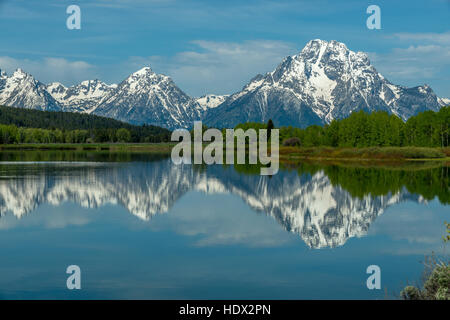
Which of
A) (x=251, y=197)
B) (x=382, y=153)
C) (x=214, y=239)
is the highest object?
(x=382, y=153)

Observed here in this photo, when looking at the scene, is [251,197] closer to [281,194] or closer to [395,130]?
[281,194]

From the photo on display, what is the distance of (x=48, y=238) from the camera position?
28.3 metres

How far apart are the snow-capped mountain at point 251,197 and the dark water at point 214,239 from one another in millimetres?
145

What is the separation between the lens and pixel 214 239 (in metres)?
28.6

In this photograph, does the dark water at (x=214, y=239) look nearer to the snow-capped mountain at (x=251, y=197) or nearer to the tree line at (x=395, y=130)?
the snow-capped mountain at (x=251, y=197)

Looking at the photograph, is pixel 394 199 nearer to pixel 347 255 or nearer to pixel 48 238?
pixel 347 255

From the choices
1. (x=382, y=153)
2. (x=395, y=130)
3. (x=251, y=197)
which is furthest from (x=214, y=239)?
(x=395, y=130)

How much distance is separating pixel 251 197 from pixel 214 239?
749 inches

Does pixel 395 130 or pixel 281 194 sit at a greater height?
pixel 395 130

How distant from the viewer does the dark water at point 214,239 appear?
19.6 m

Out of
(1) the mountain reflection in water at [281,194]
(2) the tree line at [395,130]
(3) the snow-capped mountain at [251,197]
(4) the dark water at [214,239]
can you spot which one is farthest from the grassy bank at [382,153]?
(4) the dark water at [214,239]

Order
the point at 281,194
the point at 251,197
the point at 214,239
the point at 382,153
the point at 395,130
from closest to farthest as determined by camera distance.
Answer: the point at 214,239 < the point at 251,197 < the point at 281,194 < the point at 382,153 < the point at 395,130

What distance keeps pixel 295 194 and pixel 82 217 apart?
70.5ft
